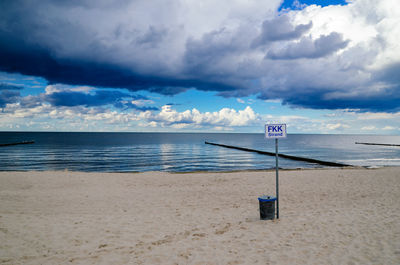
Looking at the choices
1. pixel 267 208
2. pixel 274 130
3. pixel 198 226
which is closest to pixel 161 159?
pixel 198 226

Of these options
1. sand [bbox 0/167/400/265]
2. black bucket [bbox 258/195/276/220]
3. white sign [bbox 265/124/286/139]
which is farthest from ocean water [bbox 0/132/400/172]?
white sign [bbox 265/124/286/139]

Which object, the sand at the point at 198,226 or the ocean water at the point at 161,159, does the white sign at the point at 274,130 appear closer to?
the sand at the point at 198,226

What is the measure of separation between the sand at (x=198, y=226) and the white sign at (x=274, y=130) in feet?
9.78

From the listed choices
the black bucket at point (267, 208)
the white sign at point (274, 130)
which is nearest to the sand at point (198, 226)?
the black bucket at point (267, 208)

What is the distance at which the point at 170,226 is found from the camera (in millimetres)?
8883

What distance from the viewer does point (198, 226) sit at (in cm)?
879

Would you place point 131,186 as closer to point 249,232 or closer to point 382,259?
point 249,232

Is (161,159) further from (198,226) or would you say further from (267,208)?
(267,208)

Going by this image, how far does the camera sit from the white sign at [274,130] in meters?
8.66

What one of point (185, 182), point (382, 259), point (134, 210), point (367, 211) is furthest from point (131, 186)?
point (382, 259)

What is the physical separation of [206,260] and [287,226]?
3.53 meters

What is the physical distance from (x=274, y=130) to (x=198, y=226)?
4.15 metres

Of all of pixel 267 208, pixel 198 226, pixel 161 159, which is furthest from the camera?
pixel 161 159

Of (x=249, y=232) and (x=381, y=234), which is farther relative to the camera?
(x=249, y=232)
